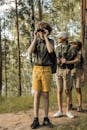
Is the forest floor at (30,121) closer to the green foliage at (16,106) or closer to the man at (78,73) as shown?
the man at (78,73)

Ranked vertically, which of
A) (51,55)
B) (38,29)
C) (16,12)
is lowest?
(51,55)

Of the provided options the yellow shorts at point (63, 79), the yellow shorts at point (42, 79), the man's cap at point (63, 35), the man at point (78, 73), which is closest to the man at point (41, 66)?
the yellow shorts at point (42, 79)

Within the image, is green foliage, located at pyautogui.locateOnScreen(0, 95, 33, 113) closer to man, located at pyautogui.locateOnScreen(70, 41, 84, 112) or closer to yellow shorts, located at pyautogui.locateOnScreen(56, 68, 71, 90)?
man, located at pyautogui.locateOnScreen(70, 41, 84, 112)

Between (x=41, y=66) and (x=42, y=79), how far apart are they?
29 centimetres

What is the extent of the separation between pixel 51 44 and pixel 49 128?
1.76 metres

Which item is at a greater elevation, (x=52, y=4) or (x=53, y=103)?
(x=52, y=4)

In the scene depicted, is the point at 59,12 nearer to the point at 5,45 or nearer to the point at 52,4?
the point at 52,4

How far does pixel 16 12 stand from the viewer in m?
29.8

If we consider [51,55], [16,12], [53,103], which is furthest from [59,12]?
[51,55]

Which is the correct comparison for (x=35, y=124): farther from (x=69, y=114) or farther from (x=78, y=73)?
(x=78, y=73)

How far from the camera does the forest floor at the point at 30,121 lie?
8.58 m

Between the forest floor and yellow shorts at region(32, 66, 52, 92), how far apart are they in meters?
0.84

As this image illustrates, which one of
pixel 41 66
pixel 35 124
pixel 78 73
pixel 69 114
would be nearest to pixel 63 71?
pixel 78 73

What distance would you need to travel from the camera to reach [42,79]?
8.44 meters
